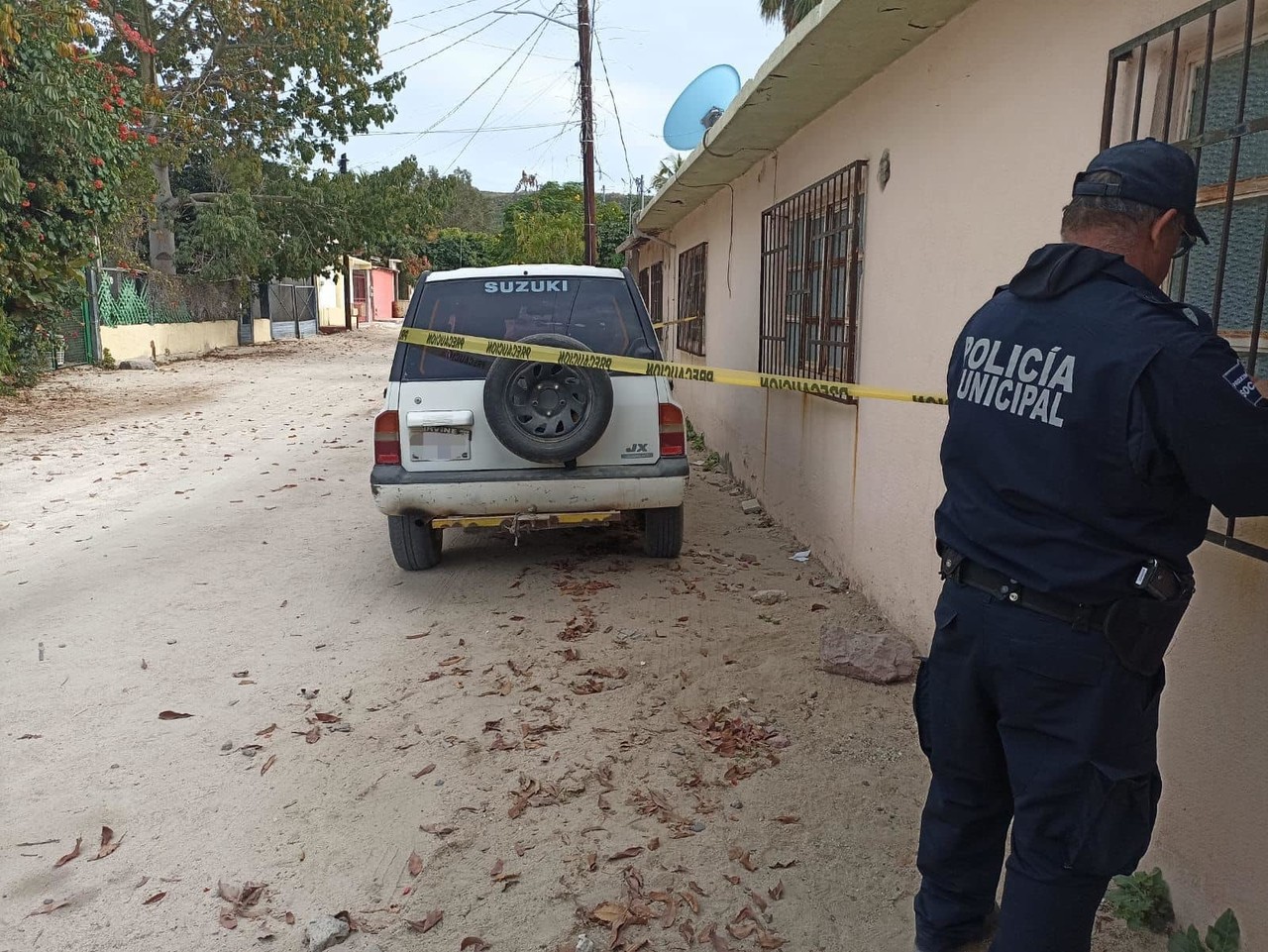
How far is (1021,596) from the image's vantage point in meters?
1.91

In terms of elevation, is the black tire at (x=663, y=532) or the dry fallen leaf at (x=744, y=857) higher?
the black tire at (x=663, y=532)

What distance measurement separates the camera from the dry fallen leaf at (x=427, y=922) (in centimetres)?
266

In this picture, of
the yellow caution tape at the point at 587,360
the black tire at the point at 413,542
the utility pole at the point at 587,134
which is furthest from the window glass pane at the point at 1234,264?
the utility pole at the point at 587,134

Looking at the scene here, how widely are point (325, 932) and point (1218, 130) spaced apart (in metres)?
3.13

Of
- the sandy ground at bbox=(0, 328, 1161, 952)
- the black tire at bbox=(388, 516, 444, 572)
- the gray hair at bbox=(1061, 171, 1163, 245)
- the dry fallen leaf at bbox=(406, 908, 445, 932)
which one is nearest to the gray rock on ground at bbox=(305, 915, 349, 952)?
the sandy ground at bbox=(0, 328, 1161, 952)

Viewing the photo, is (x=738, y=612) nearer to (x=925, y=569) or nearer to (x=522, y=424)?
(x=925, y=569)

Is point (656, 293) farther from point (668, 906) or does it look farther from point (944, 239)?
point (668, 906)

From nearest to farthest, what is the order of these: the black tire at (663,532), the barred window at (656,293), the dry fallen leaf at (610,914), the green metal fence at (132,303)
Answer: the dry fallen leaf at (610,914) < the black tire at (663,532) < the barred window at (656,293) < the green metal fence at (132,303)

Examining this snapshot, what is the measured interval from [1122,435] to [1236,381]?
199mm

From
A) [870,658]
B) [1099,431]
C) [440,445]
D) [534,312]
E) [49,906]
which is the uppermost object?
[534,312]

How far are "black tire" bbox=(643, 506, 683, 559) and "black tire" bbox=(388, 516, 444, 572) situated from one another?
1.34 meters

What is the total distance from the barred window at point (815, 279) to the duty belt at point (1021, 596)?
3.49 m

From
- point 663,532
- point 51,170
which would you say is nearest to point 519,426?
point 663,532

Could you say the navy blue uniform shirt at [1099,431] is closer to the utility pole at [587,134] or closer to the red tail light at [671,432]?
the red tail light at [671,432]
